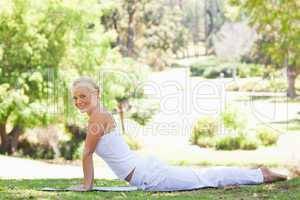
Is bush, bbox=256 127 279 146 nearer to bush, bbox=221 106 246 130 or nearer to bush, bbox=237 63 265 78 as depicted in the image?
bush, bbox=221 106 246 130

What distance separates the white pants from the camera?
536 centimetres

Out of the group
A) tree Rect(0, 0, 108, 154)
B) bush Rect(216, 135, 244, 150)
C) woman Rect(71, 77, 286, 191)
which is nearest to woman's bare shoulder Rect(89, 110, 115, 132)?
woman Rect(71, 77, 286, 191)

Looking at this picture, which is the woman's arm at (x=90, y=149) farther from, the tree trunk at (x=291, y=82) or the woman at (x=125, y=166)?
the tree trunk at (x=291, y=82)

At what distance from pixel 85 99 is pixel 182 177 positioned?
1.12 m

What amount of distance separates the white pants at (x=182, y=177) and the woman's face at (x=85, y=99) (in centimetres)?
70

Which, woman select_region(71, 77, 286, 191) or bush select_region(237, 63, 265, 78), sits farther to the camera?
bush select_region(237, 63, 265, 78)

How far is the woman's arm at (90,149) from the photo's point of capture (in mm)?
5223

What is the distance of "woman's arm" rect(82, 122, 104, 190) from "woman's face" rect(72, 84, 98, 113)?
0.15m

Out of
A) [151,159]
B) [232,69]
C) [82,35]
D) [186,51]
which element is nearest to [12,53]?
[82,35]

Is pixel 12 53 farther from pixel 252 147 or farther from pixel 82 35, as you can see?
pixel 252 147

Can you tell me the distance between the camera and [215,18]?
180 ft

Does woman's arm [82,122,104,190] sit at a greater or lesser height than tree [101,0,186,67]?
lesser

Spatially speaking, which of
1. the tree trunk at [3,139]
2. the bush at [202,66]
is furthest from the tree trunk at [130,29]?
the tree trunk at [3,139]

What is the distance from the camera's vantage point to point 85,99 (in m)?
5.26
